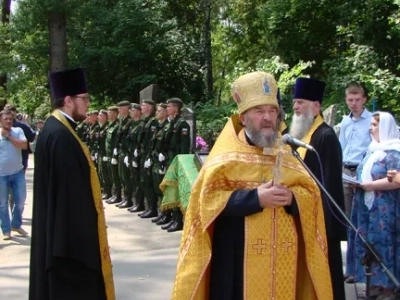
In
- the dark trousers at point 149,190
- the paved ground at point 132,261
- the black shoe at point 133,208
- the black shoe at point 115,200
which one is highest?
the dark trousers at point 149,190

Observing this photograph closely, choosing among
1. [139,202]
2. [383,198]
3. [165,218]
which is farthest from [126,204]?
[383,198]

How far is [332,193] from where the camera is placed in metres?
4.85

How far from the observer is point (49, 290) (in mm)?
4277

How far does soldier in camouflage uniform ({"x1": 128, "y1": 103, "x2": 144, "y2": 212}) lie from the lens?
11227mm

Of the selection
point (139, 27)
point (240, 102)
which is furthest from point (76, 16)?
point (240, 102)

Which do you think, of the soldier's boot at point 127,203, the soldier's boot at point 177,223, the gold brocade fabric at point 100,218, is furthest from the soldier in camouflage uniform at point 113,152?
the gold brocade fabric at point 100,218

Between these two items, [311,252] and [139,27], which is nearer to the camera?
[311,252]

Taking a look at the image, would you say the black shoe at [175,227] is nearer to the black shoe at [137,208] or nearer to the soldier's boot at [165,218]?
the soldier's boot at [165,218]

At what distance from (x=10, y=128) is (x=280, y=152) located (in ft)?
21.2

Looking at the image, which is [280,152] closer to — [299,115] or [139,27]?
[299,115]

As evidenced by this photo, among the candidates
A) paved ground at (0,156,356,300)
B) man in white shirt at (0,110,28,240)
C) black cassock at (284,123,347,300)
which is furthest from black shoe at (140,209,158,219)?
black cassock at (284,123,347,300)

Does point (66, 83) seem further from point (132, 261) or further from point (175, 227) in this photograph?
point (175, 227)

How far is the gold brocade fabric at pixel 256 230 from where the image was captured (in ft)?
11.3

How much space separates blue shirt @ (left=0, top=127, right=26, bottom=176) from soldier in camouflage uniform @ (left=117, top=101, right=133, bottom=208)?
2942 millimetres
